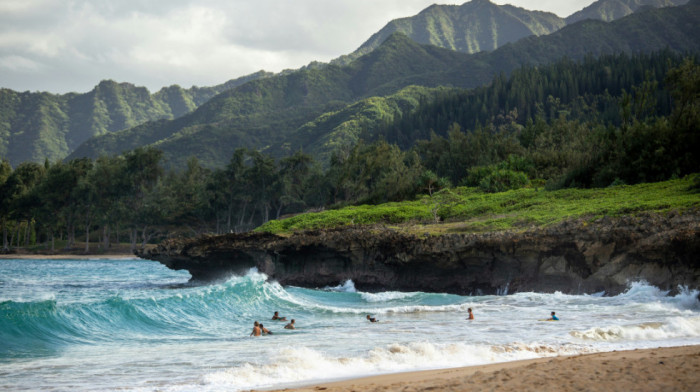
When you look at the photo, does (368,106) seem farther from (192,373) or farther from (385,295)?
(192,373)

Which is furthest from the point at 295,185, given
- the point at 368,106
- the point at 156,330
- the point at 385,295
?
the point at 368,106

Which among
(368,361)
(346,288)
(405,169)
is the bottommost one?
(346,288)

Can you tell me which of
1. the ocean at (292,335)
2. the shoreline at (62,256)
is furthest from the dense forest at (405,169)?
the ocean at (292,335)

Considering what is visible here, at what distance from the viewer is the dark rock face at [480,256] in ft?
74.8

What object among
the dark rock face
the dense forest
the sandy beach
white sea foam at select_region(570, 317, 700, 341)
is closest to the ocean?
white sea foam at select_region(570, 317, 700, 341)

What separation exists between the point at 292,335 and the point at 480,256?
12456 millimetres

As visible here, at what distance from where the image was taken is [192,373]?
12602 millimetres

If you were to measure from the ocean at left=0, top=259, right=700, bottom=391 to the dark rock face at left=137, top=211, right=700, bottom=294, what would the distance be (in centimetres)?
113

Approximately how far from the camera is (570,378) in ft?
32.2

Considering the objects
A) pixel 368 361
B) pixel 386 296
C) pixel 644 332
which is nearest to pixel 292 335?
pixel 368 361

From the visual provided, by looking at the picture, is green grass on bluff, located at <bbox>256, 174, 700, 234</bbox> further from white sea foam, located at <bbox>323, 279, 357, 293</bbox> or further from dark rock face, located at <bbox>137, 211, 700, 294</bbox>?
white sea foam, located at <bbox>323, 279, 357, 293</bbox>

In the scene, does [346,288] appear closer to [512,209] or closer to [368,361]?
[512,209]

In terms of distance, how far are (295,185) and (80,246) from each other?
35784 mm

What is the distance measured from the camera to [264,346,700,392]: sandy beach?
9.26m
